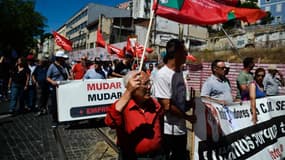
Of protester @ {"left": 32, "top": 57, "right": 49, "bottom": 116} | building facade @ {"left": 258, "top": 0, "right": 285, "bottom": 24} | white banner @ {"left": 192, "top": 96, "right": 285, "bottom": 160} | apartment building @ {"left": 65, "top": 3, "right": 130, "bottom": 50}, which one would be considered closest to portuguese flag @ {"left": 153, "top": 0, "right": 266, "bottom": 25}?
white banner @ {"left": 192, "top": 96, "right": 285, "bottom": 160}

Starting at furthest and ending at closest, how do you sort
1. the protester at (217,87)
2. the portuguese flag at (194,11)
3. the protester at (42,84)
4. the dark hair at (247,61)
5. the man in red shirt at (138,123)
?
the protester at (42,84)
the dark hair at (247,61)
the protester at (217,87)
the portuguese flag at (194,11)
the man in red shirt at (138,123)

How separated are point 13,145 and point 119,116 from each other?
4330 millimetres

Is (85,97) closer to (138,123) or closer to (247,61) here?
(247,61)

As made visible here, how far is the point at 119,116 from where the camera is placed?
3.05 m

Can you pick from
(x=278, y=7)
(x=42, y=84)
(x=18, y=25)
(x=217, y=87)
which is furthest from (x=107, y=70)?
(x=278, y=7)

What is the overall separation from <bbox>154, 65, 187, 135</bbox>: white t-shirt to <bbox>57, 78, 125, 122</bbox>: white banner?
4385 millimetres

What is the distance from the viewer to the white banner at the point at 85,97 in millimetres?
7949

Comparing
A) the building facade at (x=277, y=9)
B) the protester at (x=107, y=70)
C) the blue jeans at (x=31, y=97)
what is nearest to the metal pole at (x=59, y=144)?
the protester at (x=107, y=70)

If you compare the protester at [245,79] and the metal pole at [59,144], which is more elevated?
the protester at [245,79]

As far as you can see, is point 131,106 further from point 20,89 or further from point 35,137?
point 20,89

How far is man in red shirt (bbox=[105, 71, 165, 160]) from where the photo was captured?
3.07 m

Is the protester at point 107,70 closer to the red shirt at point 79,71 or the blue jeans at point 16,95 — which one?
the red shirt at point 79,71

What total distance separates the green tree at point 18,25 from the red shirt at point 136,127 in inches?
1930

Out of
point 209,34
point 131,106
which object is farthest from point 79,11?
point 131,106
